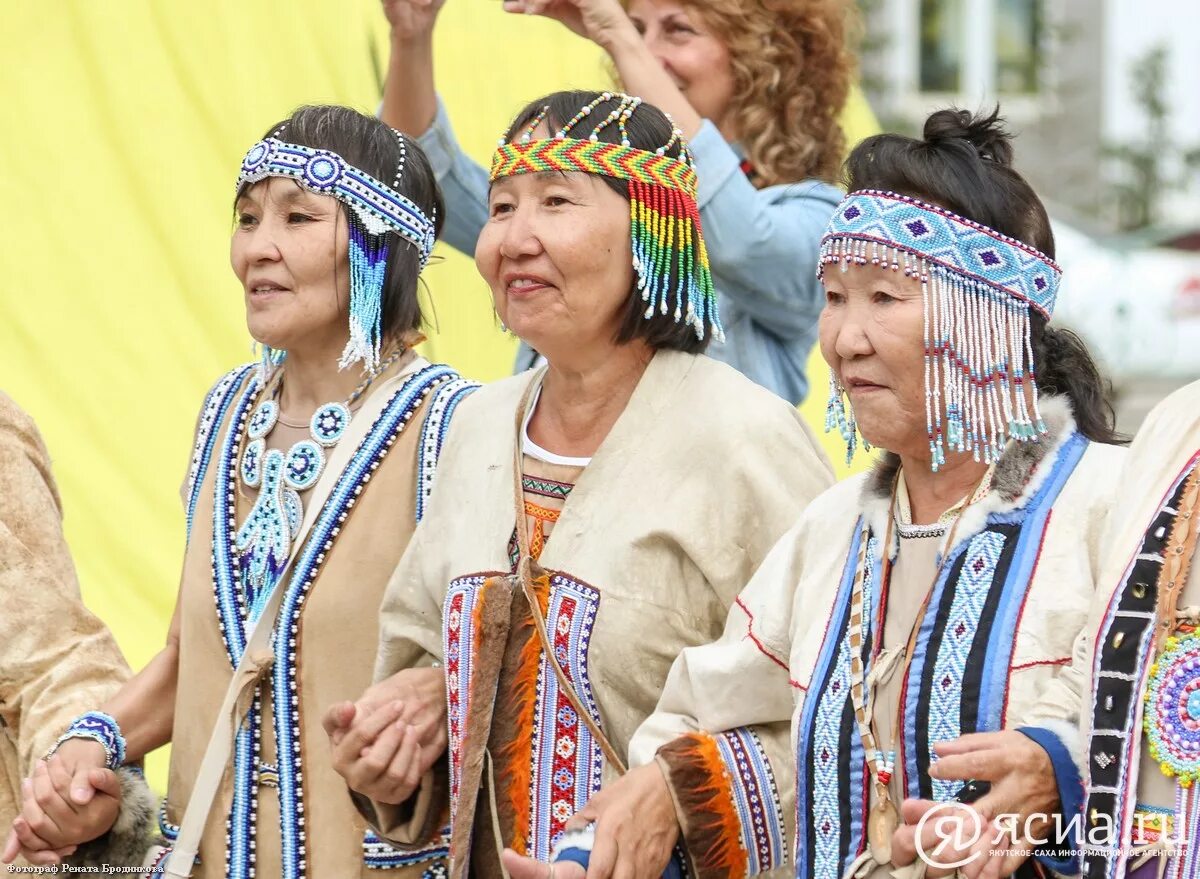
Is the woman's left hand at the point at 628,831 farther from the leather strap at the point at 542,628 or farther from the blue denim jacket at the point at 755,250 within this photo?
the blue denim jacket at the point at 755,250

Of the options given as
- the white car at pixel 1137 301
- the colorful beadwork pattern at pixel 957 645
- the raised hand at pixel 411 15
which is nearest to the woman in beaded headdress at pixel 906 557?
the colorful beadwork pattern at pixel 957 645

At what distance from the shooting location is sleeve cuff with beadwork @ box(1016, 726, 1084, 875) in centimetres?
218

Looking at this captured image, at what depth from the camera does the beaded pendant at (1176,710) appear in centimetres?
210

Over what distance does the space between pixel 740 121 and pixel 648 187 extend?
1031 millimetres

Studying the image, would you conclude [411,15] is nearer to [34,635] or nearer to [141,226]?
[141,226]

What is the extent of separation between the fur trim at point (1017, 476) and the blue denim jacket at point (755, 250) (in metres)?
1.06

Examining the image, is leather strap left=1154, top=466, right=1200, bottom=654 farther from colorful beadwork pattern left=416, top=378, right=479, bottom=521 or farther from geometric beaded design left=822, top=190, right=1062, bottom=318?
colorful beadwork pattern left=416, top=378, right=479, bottom=521

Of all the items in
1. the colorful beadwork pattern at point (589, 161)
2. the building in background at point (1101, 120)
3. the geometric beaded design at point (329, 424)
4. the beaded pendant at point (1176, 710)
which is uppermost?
the building in background at point (1101, 120)

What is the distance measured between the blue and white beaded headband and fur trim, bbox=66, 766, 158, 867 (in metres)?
1.02

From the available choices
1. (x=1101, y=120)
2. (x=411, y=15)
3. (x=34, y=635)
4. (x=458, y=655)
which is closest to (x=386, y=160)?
(x=411, y=15)

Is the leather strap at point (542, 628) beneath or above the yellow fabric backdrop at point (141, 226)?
beneath

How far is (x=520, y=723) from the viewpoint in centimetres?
277

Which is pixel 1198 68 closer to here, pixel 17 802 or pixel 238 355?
pixel 238 355

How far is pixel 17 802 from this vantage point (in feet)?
11.1
